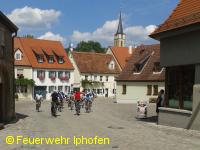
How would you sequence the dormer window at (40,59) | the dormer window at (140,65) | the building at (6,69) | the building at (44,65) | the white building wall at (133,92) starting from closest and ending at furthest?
the building at (6,69) < the white building wall at (133,92) < the dormer window at (140,65) < the building at (44,65) < the dormer window at (40,59)

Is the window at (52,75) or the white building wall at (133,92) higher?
the window at (52,75)

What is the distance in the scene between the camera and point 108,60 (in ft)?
283

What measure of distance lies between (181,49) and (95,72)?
207 feet

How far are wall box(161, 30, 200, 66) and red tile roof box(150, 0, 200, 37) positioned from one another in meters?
0.57

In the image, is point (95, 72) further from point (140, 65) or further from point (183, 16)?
point (183, 16)

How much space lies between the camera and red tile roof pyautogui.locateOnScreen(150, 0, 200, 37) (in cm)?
1803

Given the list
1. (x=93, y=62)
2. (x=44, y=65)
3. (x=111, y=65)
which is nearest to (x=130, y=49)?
(x=111, y=65)

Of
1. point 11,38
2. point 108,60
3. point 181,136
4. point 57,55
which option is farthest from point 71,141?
point 108,60

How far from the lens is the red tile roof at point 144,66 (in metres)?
51.5

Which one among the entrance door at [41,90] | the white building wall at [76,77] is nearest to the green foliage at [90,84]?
the white building wall at [76,77]

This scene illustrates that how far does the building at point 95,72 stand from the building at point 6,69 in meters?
53.9

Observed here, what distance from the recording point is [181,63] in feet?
62.9

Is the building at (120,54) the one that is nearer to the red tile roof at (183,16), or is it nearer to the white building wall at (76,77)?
the white building wall at (76,77)

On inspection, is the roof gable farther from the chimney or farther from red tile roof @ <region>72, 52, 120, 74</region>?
red tile roof @ <region>72, 52, 120, 74</region>
